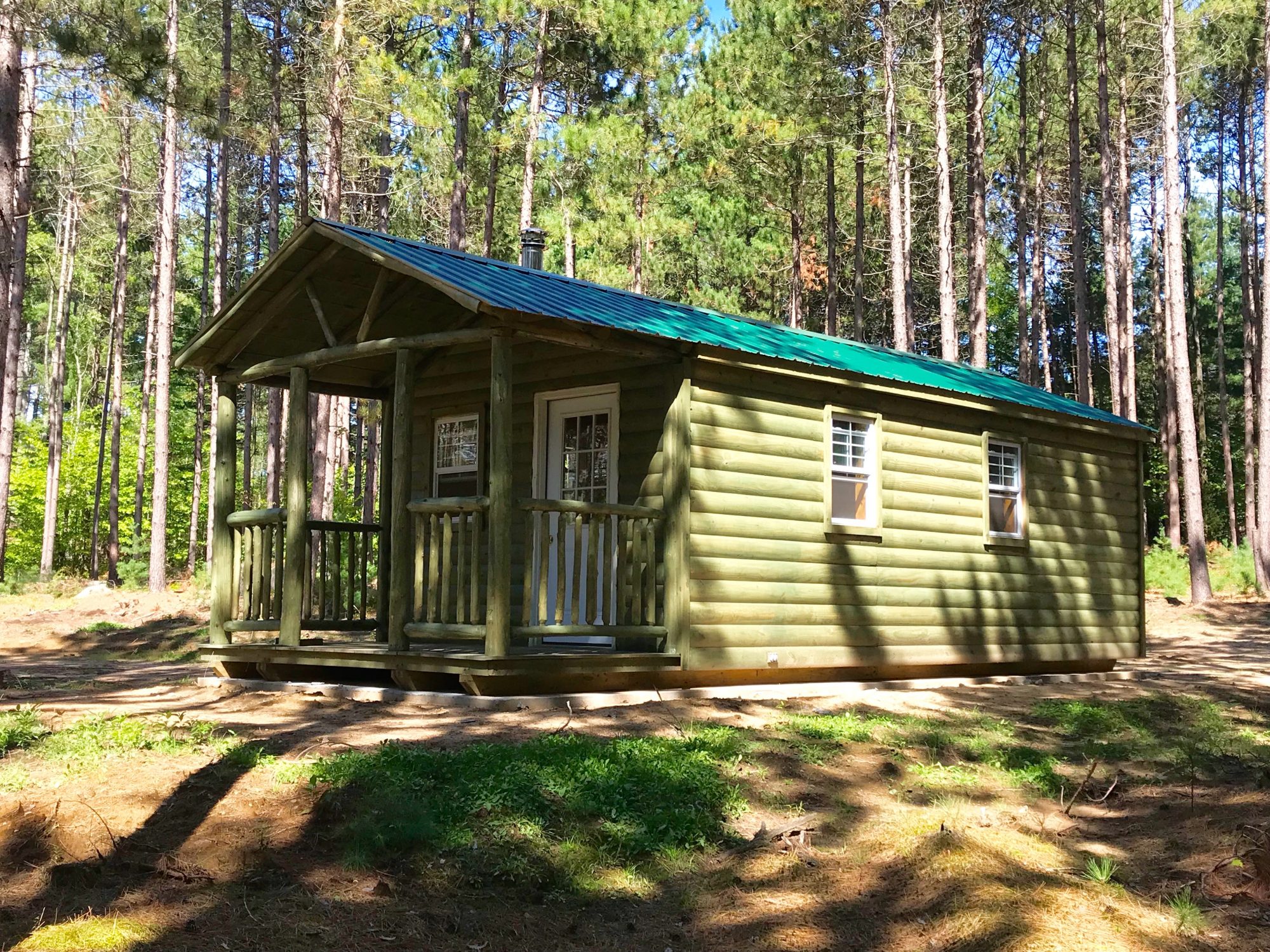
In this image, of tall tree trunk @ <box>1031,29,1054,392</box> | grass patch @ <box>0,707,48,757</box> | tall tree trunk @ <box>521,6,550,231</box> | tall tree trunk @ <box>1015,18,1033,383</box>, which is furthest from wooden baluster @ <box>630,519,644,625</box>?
tall tree trunk @ <box>1031,29,1054,392</box>

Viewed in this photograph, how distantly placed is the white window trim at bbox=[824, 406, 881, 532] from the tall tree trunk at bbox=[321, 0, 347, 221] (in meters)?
10.7

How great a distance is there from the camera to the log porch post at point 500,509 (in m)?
9.03

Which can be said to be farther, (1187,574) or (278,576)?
(1187,574)

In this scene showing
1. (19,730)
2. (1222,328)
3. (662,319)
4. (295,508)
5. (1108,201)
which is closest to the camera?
(19,730)

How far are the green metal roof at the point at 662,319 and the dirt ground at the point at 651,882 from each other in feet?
11.0

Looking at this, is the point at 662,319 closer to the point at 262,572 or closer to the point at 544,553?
the point at 544,553

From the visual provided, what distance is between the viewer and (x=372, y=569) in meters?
25.5

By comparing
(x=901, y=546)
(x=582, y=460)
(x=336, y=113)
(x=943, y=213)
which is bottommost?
(x=901, y=546)

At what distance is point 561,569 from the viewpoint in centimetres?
1112

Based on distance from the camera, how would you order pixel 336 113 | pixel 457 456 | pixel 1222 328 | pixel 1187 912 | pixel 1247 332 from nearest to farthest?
pixel 1187 912 < pixel 457 456 < pixel 336 113 < pixel 1247 332 < pixel 1222 328

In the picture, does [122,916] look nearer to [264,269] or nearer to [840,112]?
[264,269]

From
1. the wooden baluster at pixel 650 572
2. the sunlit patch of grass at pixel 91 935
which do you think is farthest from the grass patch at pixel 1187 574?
the sunlit patch of grass at pixel 91 935

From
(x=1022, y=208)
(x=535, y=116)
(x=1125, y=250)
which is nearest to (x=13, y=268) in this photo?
(x=535, y=116)

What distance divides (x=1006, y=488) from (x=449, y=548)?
7.09 m
